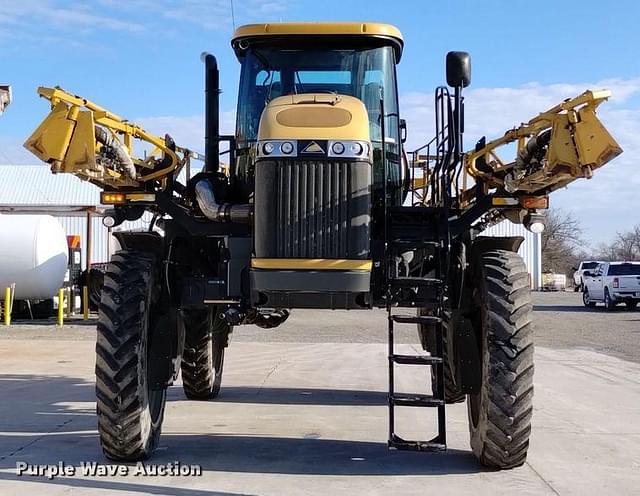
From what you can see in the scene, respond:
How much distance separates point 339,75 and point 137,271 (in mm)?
2386

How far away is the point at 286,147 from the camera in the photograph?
6188mm

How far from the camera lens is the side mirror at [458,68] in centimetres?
616

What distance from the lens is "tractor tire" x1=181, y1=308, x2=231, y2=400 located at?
903 centimetres

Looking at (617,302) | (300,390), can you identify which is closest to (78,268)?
(300,390)

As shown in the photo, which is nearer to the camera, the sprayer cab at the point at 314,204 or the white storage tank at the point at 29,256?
the sprayer cab at the point at 314,204

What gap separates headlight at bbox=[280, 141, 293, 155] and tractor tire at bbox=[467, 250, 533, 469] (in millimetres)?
1832

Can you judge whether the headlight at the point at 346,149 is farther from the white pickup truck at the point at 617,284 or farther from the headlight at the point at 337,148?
the white pickup truck at the point at 617,284

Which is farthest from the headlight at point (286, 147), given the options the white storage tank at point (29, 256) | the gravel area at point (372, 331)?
the white storage tank at point (29, 256)

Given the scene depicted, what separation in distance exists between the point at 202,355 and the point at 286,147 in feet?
13.4

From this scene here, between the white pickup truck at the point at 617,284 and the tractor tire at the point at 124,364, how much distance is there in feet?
86.4

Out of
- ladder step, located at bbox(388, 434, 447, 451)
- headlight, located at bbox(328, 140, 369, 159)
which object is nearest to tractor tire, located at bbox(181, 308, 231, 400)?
headlight, located at bbox(328, 140, 369, 159)

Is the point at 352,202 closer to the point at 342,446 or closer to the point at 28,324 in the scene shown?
the point at 342,446

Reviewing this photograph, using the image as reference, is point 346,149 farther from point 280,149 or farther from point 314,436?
point 314,436

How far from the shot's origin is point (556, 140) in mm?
5898
